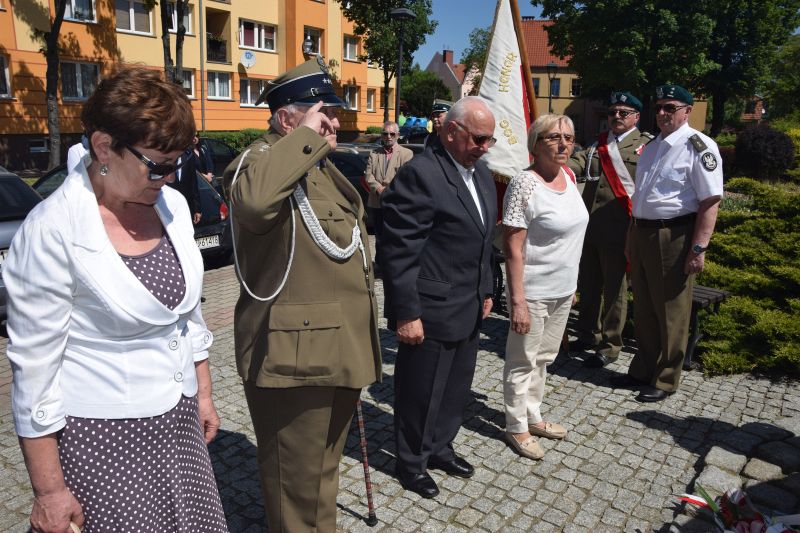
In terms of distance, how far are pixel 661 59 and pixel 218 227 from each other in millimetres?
29805

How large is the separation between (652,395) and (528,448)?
1.42 metres

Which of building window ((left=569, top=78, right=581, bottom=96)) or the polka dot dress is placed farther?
building window ((left=569, top=78, right=581, bottom=96))

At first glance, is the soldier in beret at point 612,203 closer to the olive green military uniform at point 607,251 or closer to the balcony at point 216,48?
the olive green military uniform at point 607,251

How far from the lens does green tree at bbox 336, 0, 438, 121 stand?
35.6 m

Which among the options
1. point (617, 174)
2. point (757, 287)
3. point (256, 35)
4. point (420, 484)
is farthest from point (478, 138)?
point (256, 35)

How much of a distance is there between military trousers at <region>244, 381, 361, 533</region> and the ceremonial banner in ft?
9.66

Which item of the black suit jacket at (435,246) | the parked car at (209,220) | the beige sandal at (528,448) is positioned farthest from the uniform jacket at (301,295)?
the parked car at (209,220)

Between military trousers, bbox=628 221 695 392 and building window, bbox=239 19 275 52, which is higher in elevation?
building window, bbox=239 19 275 52

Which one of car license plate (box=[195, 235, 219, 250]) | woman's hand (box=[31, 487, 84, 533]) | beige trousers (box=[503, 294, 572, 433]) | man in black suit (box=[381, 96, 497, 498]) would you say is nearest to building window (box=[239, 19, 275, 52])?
car license plate (box=[195, 235, 219, 250])

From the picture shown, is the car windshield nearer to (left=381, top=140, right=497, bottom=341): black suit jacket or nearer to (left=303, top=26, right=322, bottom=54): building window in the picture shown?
(left=381, top=140, right=497, bottom=341): black suit jacket

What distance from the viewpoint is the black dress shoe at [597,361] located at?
5746 millimetres

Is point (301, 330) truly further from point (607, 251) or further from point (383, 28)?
point (383, 28)

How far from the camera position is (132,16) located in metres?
28.5

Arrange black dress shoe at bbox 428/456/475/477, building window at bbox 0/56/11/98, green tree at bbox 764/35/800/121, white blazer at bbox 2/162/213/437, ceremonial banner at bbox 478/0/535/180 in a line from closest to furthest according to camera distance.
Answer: white blazer at bbox 2/162/213/437 < black dress shoe at bbox 428/456/475/477 < ceremonial banner at bbox 478/0/535/180 < building window at bbox 0/56/11/98 < green tree at bbox 764/35/800/121
